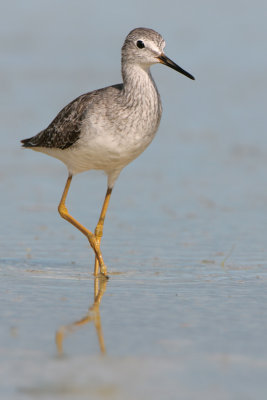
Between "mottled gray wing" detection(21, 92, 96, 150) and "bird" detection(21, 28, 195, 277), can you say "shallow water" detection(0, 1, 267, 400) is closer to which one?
"bird" detection(21, 28, 195, 277)

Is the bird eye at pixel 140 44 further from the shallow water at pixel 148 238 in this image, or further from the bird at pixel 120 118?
the shallow water at pixel 148 238

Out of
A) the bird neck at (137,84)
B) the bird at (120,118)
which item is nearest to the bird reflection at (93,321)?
the bird at (120,118)

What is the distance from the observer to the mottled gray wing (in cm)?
877

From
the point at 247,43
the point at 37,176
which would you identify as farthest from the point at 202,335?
the point at 247,43

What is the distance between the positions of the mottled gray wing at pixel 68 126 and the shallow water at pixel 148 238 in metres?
1.21

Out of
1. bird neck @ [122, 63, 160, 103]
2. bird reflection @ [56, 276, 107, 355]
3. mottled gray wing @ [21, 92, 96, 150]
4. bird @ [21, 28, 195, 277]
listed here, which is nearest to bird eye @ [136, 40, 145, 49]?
bird @ [21, 28, 195, 277]

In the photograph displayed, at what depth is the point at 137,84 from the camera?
8633 millimetres

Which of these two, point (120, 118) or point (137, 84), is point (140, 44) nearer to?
point (137, 84)

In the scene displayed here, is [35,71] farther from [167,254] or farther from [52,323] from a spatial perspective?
[52,323]

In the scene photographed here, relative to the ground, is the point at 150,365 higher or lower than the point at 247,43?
lower

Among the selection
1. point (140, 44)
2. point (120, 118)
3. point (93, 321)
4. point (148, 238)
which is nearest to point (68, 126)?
point (120, 118)

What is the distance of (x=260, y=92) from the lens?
62.3ft

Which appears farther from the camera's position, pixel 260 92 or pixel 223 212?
pixel 260 92

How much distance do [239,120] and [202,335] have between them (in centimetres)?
1141
